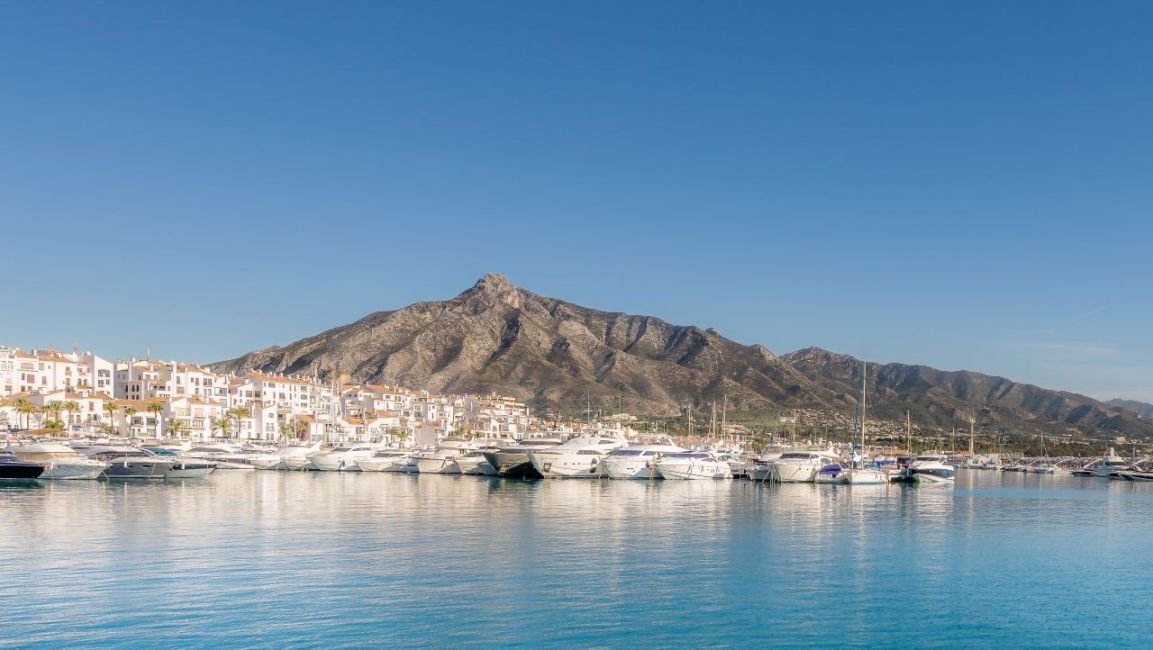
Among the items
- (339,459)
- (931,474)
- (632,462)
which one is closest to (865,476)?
(931,474)

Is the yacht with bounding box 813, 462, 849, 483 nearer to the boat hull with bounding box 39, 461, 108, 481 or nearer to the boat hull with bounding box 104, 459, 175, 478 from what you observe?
the boat hull with bounding box 104, 459, 175, 478

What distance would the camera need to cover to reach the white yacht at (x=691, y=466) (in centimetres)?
9994

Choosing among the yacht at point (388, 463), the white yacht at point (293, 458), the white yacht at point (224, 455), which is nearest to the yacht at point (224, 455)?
the white yacht at point (224, 455)

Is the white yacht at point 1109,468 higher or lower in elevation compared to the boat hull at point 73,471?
lower

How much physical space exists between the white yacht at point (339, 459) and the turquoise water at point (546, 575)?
42.3m

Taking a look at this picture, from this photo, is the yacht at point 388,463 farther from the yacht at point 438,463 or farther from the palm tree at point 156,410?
the palm tree at point 156,410

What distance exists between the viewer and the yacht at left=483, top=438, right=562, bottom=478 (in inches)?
3947

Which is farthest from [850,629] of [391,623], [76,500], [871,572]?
[76,500]

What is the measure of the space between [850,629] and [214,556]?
23997 mm

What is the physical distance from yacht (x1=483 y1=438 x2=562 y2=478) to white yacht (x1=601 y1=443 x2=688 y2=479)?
770 centimetres

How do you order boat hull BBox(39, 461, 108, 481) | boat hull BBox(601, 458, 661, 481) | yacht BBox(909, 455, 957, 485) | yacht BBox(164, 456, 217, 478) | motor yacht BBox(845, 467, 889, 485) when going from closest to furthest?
1. boat hull BBox(39, 461, 108, 481)
2. yacht BBox(164, 456, 217, 478)
3. motor yacht BBox(845, 467, 889, 485)
4. boat hull BBox(601, 458, 661, 481)
5. yacht BBox(909, 455, 957, 485)

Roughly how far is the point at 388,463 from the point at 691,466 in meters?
35.8

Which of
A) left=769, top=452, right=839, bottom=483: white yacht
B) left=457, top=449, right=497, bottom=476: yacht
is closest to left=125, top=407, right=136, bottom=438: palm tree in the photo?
left=457, top=449, right=497, bottom=476: yacht

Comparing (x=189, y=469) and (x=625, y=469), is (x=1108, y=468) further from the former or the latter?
(x=189, y=469)
